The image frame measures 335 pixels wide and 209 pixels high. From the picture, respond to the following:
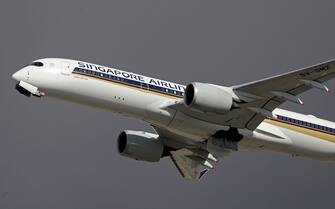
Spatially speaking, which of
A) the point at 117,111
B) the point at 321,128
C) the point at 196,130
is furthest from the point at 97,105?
the point at 321,128

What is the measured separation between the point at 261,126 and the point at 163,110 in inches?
269

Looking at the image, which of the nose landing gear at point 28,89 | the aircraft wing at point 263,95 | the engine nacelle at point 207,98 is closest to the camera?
the aircraft wing at point 263,95

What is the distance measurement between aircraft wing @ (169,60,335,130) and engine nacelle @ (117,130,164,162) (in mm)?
7958

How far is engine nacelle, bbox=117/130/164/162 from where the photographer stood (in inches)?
2721

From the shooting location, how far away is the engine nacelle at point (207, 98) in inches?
2359

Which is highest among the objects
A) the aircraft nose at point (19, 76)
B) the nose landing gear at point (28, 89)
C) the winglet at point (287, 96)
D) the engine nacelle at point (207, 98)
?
the winglet at point (287, 96)

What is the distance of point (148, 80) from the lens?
62844 mm

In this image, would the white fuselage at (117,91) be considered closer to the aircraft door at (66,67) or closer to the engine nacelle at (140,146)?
the aircraft door at (66,67)

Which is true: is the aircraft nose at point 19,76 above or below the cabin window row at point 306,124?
below

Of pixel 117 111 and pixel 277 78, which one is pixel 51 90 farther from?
pixel 277 78

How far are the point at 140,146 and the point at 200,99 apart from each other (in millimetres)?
10579

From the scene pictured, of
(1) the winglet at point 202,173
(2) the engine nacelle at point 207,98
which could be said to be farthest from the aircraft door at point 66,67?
(1) the winglet at point 202,173

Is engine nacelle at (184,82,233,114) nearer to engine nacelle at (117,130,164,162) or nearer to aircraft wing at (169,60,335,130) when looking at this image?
aircraft wing at (169,60,335,130)

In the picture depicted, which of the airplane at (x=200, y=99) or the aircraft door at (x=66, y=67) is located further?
the aircraft door at (x=66, y=67)
